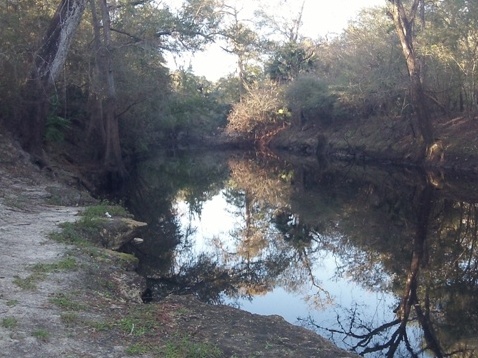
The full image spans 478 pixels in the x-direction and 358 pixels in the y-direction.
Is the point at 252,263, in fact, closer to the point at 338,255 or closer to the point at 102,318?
the point at 338,255

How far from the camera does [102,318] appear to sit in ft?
23.9

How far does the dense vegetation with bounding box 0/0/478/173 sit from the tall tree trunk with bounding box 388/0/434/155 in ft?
0.16

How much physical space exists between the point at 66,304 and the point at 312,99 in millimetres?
41158

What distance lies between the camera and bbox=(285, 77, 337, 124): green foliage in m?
46.7

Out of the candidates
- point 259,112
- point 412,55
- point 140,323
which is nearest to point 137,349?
point 140,323

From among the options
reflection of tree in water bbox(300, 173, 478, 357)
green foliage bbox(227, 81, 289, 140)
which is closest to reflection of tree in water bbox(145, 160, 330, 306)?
reflection of tree in water bbox(300, 173, 478, 357)

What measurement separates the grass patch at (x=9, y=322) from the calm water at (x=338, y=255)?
163 inches

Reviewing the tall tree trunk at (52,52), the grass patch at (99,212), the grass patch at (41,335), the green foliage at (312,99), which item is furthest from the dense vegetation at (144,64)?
the grass patch at (41,335)

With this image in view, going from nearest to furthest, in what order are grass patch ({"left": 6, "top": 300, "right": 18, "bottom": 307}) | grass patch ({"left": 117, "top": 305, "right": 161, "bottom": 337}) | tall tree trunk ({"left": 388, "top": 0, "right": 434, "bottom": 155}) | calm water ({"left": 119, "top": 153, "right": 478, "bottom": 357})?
1. grass patch ({"left": 117, "top": 305, "right": 161, "bottom": 337})
2. grass patch ({"left": 6, "top": 300, "right": 18, "bottom": 307})
3. calm water ({"left": 119, "top": 153, "right": 478, "bottom": 357})
4. tall tree trunk ({"left": 388, "top": 0, "right": 434, "bottom": 155})

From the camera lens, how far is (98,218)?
13.4 m

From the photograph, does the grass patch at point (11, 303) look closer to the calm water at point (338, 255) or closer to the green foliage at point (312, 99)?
the calm water at point (338, 255)

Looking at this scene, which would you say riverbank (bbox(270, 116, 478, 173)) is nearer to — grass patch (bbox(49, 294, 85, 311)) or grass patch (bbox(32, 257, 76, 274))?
grass patch (bbox(32, 257, 76, 274))

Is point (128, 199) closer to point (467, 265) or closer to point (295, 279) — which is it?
point (295, 279)

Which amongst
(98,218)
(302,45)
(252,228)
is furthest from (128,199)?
(302,45)
